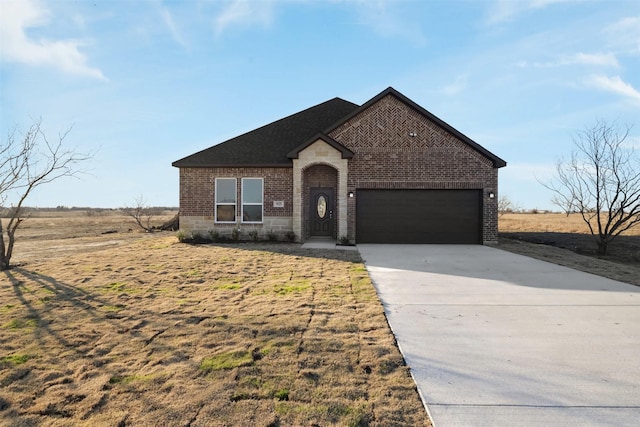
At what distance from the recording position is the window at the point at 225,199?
1541 centimetres

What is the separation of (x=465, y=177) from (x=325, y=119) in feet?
25.0

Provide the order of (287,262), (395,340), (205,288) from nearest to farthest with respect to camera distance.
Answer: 1. (395,340)
2. (205,288)
3. (287,262)

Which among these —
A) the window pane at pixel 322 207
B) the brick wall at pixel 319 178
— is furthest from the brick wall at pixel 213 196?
the window pane at pixel 322 207

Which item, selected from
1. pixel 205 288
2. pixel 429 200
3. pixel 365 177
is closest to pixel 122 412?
pixel 205 288

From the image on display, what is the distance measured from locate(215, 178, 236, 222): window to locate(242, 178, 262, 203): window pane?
1.47ft

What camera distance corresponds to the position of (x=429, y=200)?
14844mm

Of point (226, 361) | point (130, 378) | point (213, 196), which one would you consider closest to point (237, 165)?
point (213, 196)

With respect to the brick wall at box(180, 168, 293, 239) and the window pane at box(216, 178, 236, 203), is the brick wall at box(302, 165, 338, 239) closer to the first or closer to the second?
the brick wall at box(180, 168, 293, 239)

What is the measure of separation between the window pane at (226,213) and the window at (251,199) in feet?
1.48

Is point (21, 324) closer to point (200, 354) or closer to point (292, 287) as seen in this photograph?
point (200, 354)

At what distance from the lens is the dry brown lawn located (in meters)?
2.88

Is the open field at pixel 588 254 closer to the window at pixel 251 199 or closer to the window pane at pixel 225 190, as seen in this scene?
the window at pixel 251 199

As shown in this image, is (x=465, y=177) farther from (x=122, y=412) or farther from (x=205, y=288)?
(x=122, y=412)

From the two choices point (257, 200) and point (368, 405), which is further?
point (257, 200)
